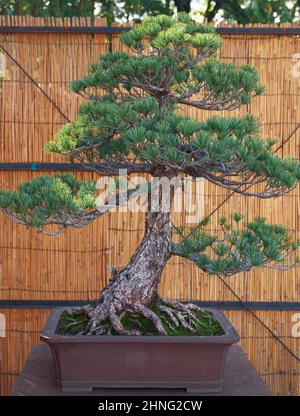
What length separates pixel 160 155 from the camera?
1.44 m

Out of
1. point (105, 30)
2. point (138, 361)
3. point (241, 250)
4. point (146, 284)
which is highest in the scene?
point (105, 30)

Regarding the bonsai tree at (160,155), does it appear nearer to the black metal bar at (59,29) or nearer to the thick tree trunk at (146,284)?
the thick tree trunk at (146,284)

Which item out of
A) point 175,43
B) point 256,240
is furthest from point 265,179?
point 175,43

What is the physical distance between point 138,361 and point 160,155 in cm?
52

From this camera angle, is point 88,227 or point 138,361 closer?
point 138,361

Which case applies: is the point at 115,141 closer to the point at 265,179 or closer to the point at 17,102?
the point at 265,179

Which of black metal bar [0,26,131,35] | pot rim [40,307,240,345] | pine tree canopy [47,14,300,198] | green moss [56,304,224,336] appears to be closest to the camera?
pine tree canopy [47,14,300,198]

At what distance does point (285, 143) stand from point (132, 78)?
3.43 ft

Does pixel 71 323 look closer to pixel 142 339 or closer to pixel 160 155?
pixel 142 339

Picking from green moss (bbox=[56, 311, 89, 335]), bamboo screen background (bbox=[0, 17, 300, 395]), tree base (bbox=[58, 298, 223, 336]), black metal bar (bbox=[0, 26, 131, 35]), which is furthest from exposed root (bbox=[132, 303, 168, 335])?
black metal bar (bbox=[0, 26, 131, 35])

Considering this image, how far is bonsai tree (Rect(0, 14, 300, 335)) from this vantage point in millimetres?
1460

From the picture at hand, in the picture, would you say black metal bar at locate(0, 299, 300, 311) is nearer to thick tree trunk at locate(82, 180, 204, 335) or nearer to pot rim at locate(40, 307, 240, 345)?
thick tree trunk at locate(82, 180, 204, 335)

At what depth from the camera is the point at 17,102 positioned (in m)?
2.45

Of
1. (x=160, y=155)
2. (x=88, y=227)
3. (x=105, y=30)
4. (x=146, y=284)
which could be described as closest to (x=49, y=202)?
(x=160, y=155)
